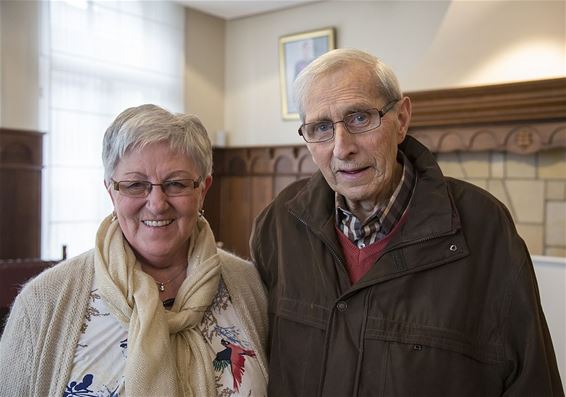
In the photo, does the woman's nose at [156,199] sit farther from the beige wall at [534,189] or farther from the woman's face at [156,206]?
the beige wall at [534,189]

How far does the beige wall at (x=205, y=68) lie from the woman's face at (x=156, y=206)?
4.20 meters

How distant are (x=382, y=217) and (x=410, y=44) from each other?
3.53 m

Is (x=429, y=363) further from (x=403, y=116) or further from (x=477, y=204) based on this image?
(x=403, y=116)

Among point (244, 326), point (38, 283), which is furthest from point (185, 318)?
point (38, 283)

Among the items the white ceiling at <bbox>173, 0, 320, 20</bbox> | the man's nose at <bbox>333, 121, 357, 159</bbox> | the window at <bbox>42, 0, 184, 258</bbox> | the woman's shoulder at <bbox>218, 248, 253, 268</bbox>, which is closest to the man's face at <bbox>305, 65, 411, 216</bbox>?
the man's nose at <bbox>333, 121, 357, 159</bbox>

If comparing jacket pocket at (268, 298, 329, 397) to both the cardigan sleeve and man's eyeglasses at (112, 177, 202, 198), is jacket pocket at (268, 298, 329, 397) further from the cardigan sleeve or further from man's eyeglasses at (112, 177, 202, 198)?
the cardigan sleeve

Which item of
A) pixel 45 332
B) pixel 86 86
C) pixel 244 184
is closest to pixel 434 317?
pixel 45 332

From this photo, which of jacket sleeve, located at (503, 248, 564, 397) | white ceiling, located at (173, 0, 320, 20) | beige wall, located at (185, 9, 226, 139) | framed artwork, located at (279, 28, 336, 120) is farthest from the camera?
beige wall, located at (185, 9, 226, 139)

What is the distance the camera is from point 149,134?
1.26m

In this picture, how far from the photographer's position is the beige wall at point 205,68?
5.42m

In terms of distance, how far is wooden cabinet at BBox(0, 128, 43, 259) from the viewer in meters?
3.96

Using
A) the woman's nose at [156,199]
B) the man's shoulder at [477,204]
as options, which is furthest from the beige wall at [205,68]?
the man's shoulder at [477,204]

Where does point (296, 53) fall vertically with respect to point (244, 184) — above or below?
above

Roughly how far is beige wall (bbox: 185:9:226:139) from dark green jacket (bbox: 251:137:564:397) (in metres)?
4.38
